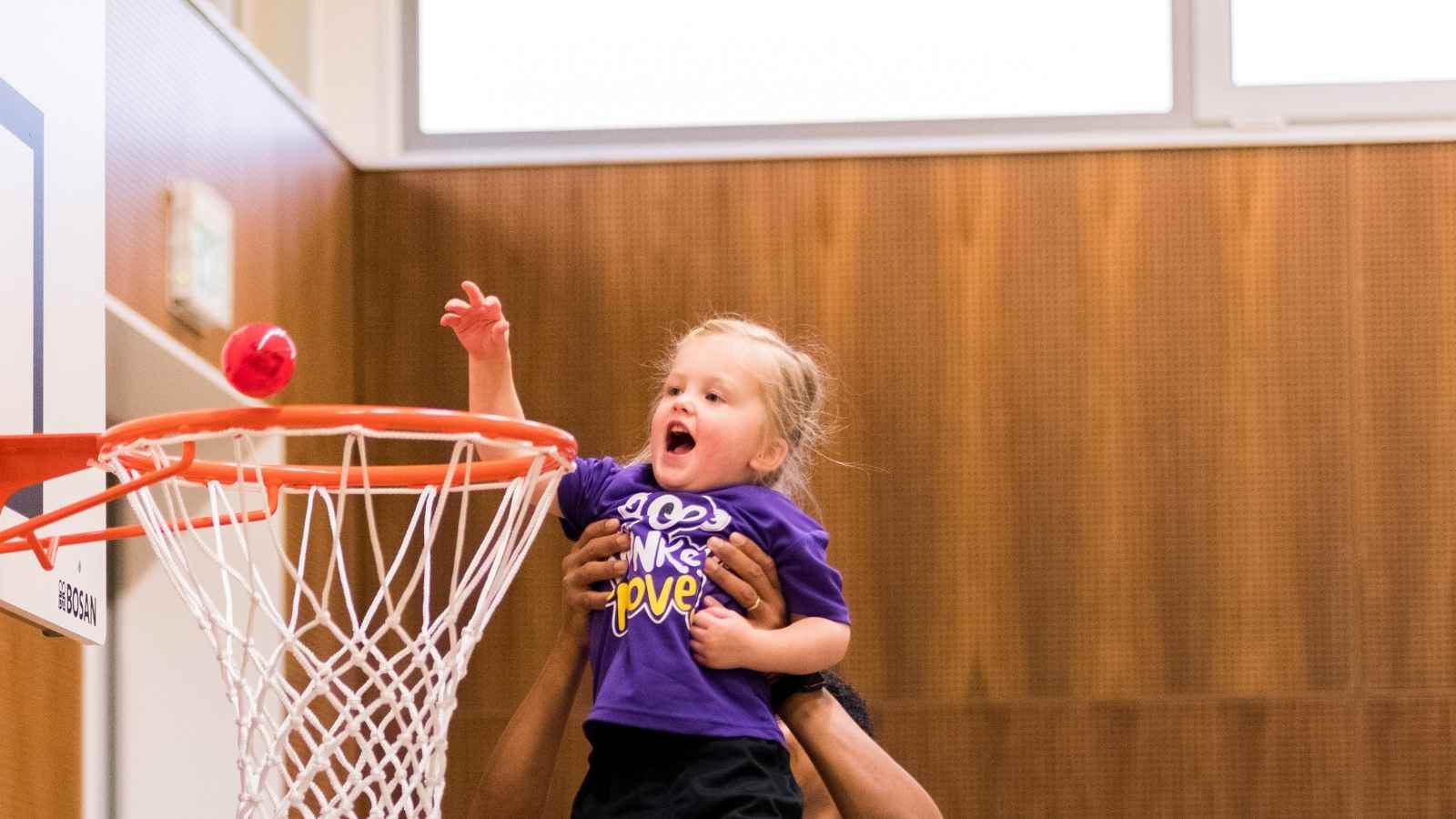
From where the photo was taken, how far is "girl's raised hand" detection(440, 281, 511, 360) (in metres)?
2.39

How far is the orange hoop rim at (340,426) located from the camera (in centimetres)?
193

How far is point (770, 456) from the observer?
2648 millimetres

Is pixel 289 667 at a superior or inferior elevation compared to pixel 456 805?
superior

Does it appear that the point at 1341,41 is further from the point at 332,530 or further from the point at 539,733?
the point at 332,530

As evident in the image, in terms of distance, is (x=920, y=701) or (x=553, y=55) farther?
(x=553, y=55)

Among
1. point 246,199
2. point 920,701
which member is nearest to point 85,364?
point 246,199

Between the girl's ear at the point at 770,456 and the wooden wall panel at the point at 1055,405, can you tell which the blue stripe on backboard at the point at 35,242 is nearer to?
the girl's ear at the point at 770,456

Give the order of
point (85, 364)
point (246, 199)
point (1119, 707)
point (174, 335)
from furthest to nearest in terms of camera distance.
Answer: point (1119, 707)
point (246, 199)
point (174, 335)
point (85, 364)

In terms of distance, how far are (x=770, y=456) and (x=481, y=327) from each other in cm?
45

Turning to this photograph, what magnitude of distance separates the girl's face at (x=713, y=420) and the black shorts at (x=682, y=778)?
36 cm

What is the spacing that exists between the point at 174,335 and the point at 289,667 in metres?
0.76

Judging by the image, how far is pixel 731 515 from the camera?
8.21ft

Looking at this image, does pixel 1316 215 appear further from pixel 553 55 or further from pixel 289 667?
pixel 289 667

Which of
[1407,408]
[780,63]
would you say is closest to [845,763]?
[1407,408]
